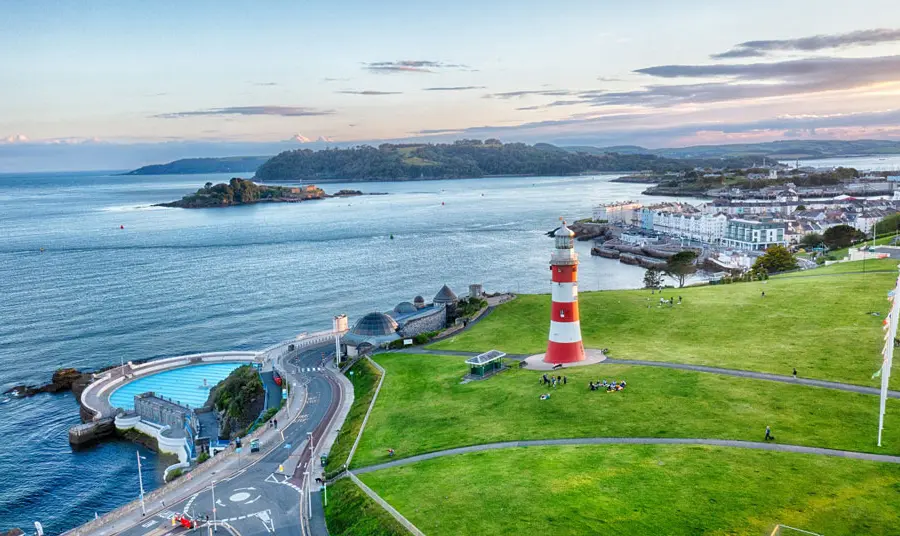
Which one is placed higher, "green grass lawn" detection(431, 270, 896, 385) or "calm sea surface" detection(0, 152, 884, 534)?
"green grass lawn" detection(431, 270, 896, 385)

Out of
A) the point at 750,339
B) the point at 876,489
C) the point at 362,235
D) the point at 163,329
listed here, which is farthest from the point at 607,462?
the point at 362,235

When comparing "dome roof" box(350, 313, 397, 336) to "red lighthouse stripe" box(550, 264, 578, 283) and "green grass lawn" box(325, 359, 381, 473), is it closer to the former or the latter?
"green grass lawn" box(325, 359, 381, 473)

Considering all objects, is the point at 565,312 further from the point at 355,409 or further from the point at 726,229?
the point at 726,229

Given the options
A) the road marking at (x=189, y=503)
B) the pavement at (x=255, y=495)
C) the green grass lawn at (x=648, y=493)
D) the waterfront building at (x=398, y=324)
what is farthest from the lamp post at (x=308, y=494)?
the waterfront building at (x=398, y=324)

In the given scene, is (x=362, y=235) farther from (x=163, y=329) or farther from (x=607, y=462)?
(x=607, y=462)

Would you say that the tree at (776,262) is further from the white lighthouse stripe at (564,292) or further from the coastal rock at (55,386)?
the coastal rock at (55,386)

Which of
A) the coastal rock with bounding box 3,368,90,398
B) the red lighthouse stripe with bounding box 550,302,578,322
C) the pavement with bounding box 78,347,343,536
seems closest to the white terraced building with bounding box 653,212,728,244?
the red lighthouse stripe with bounding box 550,302,578,322

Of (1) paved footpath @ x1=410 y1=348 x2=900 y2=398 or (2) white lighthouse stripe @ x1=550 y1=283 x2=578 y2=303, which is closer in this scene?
(1) paved footpath @ x1=410 y1=348 x2=900 y2=398
